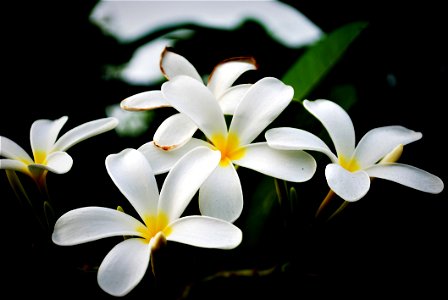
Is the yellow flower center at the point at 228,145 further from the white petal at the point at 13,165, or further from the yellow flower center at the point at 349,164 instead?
the white petal at the point at 13,165

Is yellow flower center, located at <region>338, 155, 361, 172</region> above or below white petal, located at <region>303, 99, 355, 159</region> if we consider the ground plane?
below

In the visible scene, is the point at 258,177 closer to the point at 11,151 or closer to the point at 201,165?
the point at 201,165

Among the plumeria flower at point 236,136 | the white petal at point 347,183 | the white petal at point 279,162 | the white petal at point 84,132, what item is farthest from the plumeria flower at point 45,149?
the white petal at point 347,183

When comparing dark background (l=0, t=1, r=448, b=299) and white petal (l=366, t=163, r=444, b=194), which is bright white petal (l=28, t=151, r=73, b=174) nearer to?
dark background (l=0, t=1, r=448, b=299)

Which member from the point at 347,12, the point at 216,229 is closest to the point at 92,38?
the point at 347,12

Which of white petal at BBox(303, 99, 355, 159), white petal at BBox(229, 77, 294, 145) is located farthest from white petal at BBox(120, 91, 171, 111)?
white petal at BBox(303, 99, 355, 159)

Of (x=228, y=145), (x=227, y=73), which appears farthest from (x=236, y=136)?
(x=227, y=73)

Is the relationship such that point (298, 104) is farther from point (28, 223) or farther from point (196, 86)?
point (28, 223)
